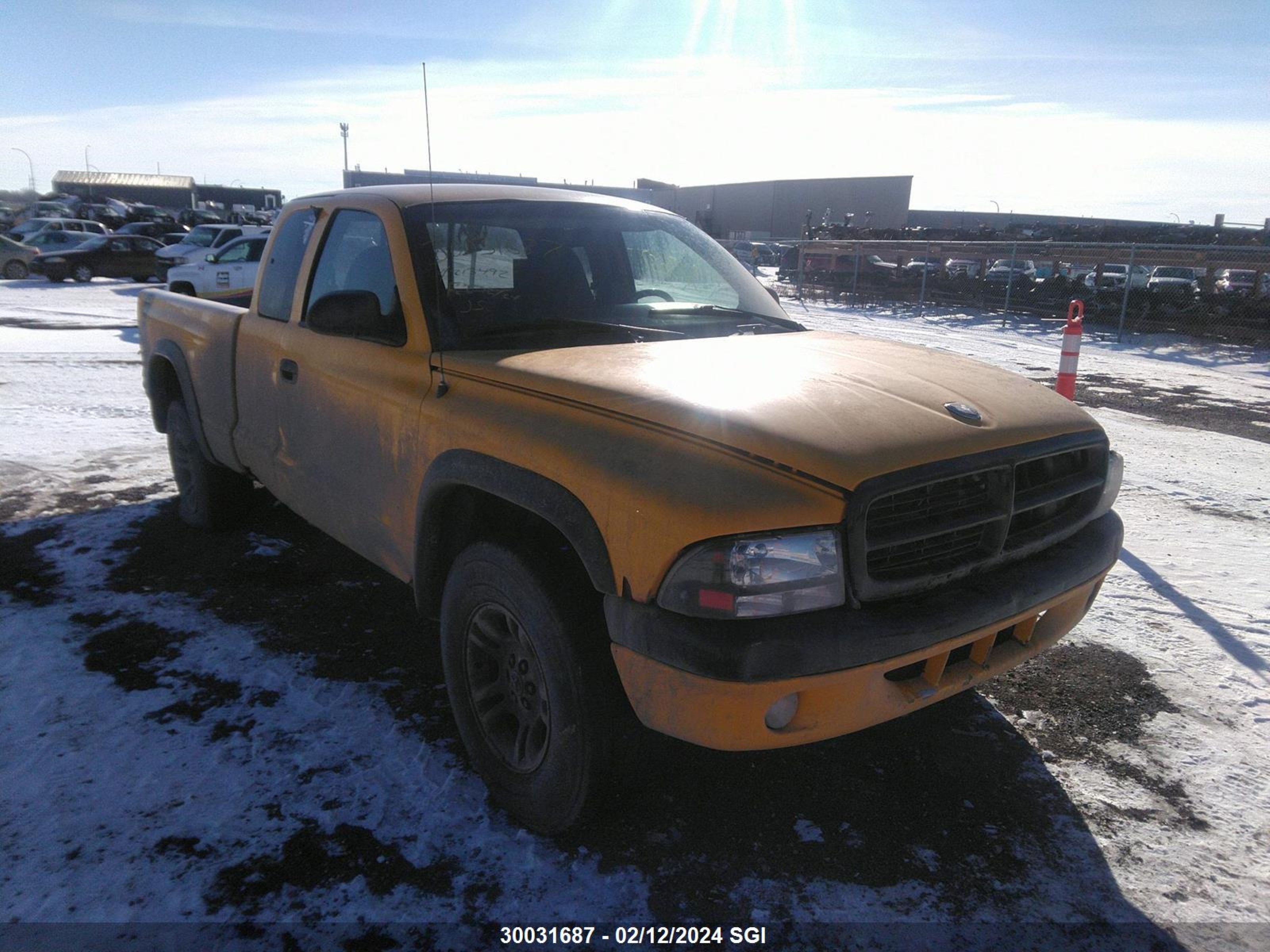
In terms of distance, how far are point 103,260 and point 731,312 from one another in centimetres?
2654

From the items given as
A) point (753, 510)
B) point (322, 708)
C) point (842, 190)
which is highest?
point (842, 190)

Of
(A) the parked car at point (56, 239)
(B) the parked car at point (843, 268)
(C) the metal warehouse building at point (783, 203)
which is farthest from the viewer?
(C) the metal warehouse building at point (783, 203)

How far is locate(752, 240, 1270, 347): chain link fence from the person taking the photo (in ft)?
54.6

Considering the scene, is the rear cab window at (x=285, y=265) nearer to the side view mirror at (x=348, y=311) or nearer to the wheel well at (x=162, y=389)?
the side view mirror at (x=348, y=311)

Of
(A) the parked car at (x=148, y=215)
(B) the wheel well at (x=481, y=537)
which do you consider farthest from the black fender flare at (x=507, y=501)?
(A) the parked car at (x=148, y=215)

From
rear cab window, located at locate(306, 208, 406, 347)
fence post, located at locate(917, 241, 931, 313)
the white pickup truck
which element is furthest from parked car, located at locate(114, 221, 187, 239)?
rear cab window, located at locate(306, 208, 406, 347)

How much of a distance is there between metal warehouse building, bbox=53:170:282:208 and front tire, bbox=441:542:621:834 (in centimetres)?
7480

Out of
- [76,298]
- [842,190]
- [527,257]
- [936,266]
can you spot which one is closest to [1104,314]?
[936,266]

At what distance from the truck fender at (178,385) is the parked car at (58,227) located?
28715mm

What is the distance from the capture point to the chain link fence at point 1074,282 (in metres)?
16.7

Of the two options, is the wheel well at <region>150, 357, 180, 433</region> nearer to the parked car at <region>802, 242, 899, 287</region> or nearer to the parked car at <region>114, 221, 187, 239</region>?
the parked car at <region>802, 242, 899, 287</region>

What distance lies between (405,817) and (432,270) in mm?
1858

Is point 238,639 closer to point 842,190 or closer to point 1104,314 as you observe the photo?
point 1104,314

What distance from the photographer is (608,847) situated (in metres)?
2.62
